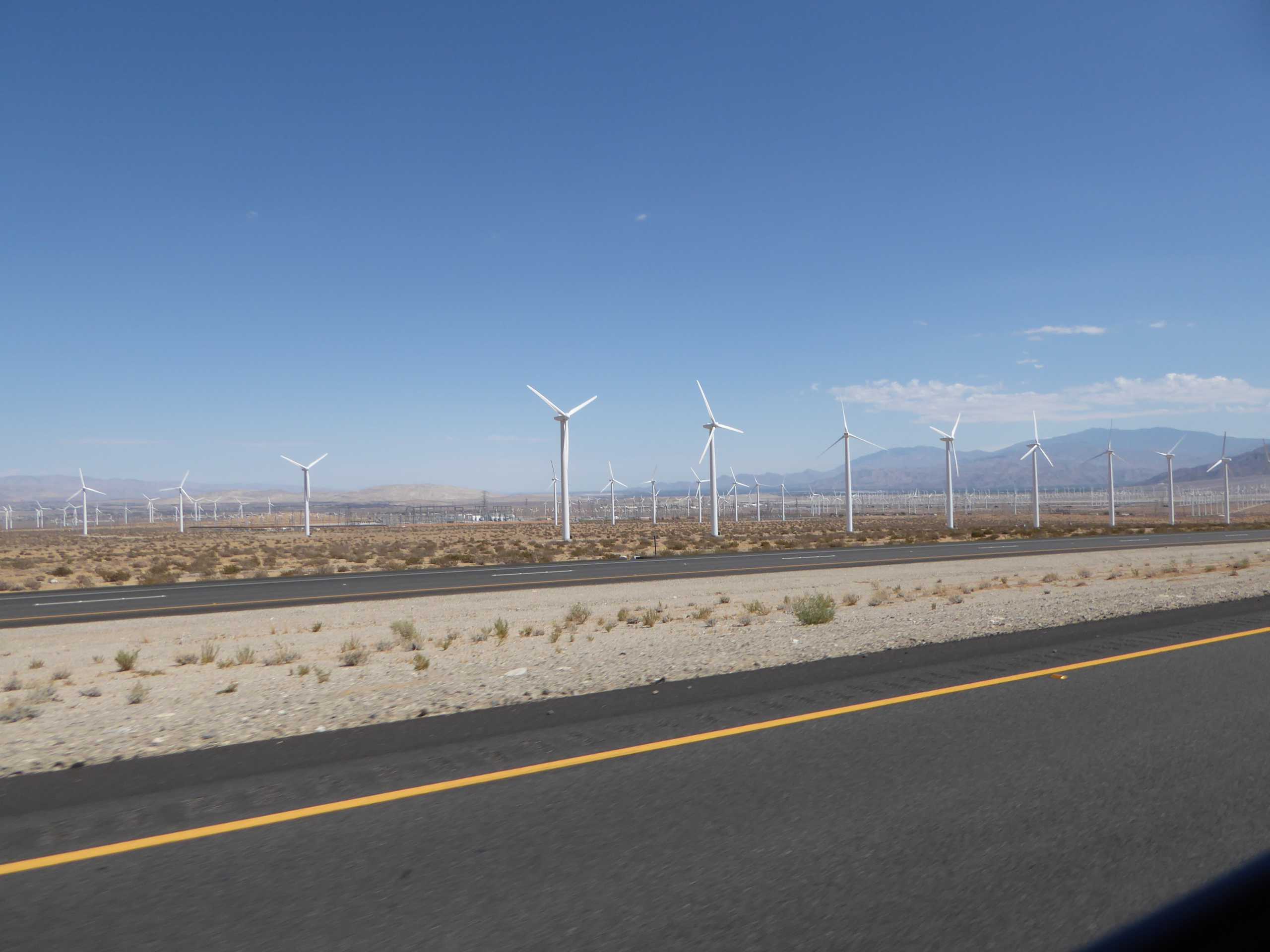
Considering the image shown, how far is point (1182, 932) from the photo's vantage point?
3697mm

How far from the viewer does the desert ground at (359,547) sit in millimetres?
36000

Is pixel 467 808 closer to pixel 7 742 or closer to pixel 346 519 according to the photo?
pixel 7 742

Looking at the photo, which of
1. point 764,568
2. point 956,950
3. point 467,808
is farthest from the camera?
point 764,568

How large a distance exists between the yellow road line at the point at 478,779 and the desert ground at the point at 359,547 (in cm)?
2851

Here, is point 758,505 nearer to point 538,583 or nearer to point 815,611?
→ point 538,583

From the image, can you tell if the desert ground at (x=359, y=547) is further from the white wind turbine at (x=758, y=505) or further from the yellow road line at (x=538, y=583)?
the white wind turbine at (x=758, y=505)

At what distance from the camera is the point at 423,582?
2750cm

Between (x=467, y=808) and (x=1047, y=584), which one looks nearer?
(x=467, y=808)

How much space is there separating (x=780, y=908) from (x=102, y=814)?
446cm

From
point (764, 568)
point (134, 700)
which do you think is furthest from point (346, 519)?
point (134, 700)

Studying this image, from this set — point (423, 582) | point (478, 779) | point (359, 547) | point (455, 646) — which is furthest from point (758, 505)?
point (478, 779)

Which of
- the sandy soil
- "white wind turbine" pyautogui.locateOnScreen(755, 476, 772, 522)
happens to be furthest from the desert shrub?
"white wind turbine" pyautogui.locateOnScreen(755, 476, 772, 522)

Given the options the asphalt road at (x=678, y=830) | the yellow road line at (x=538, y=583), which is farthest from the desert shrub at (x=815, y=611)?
the yellow road line at (x=538, y=583)

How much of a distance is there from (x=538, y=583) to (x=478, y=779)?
20.2 m
